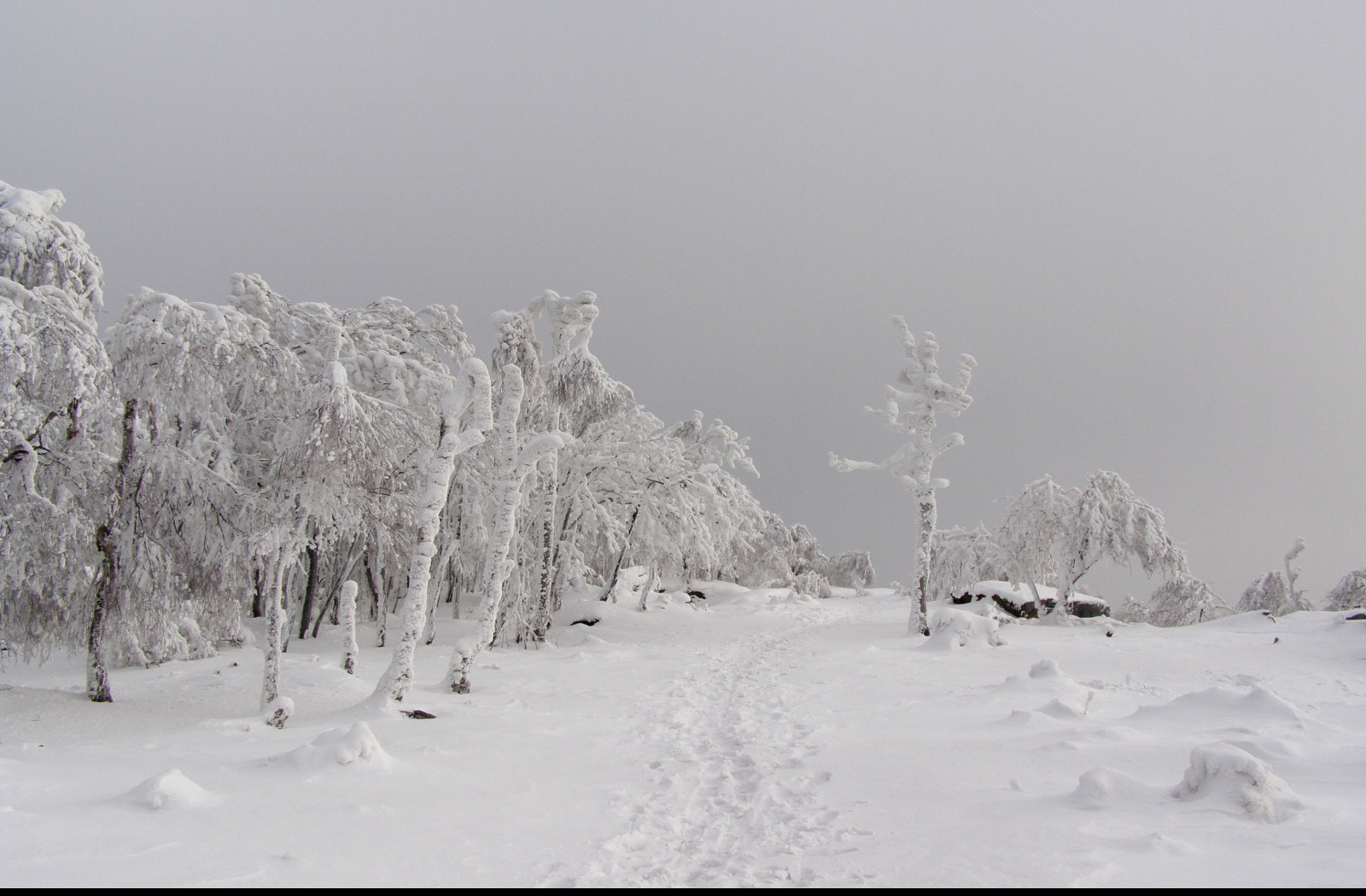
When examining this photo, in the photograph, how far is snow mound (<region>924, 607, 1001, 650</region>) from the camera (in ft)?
51.2

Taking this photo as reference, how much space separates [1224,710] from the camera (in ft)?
24.9

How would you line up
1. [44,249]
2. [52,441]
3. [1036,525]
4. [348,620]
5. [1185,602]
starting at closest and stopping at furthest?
[44,249]
[52,441]
[348,620]
[1036,525]
[1185,602]

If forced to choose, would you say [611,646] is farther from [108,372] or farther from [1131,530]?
[1131,530]

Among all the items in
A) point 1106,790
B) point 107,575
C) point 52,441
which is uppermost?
point 52,441

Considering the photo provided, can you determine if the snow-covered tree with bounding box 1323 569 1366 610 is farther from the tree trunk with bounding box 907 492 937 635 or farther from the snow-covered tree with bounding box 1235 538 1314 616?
the tree trunk with bounding box 907 492 937 635

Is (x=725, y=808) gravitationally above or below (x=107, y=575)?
below

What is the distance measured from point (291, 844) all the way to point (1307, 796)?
7.50 m

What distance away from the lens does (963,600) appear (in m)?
26.5

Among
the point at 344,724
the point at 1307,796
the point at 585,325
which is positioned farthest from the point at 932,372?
the point at 344,724

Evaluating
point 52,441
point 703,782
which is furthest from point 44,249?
point 703,782

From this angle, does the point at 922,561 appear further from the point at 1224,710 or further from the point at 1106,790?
the point at 1106,790

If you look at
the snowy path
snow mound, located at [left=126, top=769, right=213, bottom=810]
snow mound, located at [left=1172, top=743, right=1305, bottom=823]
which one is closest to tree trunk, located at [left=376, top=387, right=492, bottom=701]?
the snowy path

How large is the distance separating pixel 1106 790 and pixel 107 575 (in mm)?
13131

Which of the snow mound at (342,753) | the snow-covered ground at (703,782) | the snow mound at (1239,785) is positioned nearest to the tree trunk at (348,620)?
the snow-covered ground at (703,782)
